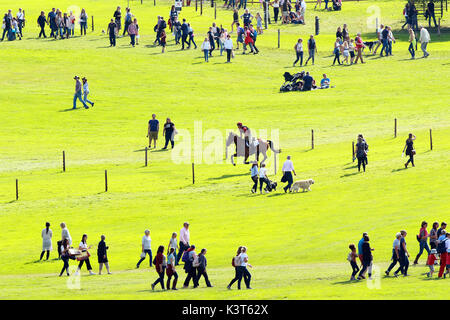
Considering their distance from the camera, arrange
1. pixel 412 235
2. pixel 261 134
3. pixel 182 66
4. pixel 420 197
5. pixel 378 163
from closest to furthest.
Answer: pixel 412 235 < pixel 420 197 < pixel 378 163 < pixel 261 134 < pixel 182 66

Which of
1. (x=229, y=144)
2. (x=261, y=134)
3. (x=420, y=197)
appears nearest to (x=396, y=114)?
(x=261, y=134)

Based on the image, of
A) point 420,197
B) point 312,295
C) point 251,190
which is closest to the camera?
point 312,295

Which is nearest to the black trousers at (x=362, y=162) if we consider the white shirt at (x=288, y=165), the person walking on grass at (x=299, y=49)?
the white shirt at (x=288, y=165)

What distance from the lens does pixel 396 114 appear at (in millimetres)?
65750

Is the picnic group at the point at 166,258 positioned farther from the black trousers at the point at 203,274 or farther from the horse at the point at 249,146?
the horse at the point at 249,146

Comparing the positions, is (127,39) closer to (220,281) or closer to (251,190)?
(251,190)

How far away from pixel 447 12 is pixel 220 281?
220 feet

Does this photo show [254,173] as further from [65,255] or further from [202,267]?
[202,267]

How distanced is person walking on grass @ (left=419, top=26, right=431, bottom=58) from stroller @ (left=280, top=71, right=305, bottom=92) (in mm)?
11649

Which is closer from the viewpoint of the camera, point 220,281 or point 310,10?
point 220,281

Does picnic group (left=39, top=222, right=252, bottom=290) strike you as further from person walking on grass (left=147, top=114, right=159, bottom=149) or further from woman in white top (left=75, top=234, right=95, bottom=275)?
person walking on grass (left=147, top=114, right=159, bottom=149)

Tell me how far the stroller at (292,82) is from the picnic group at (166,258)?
3362 cm

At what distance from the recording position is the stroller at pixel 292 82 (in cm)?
7319

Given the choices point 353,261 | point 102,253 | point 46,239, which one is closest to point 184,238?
point 102,253
